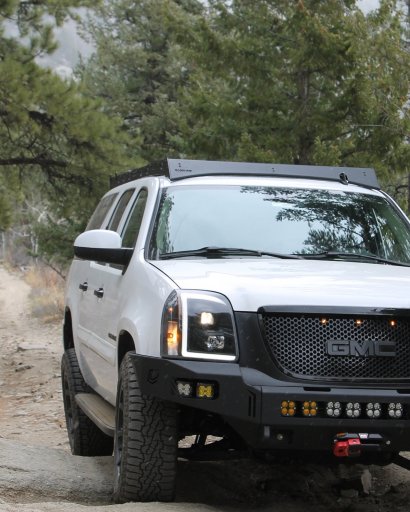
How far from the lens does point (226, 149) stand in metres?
16.5

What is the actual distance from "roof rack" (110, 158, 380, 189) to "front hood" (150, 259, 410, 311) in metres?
1.14

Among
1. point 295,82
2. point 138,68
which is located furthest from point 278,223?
point 138,68

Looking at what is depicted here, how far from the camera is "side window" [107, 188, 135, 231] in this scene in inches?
273

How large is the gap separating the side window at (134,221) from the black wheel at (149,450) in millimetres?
1425

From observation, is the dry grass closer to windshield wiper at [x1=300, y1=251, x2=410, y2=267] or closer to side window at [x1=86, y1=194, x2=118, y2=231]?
side window at [x1=86, y1=194, x2=118, y2=231]

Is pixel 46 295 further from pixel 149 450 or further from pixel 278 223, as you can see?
pixel 149 450

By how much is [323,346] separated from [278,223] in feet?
4.75

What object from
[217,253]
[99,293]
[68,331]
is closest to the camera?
[217,253]

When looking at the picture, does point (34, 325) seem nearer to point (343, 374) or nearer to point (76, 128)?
point (76, 128)

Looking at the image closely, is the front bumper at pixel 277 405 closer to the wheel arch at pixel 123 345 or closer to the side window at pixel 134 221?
the wheel arch at pixel 123 345

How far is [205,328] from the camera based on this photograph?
4516mm

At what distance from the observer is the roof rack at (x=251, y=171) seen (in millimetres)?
6176

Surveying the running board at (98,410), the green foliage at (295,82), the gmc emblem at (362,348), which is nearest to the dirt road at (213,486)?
the running board at (98,410)

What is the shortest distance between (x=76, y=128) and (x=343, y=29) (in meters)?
4.67
